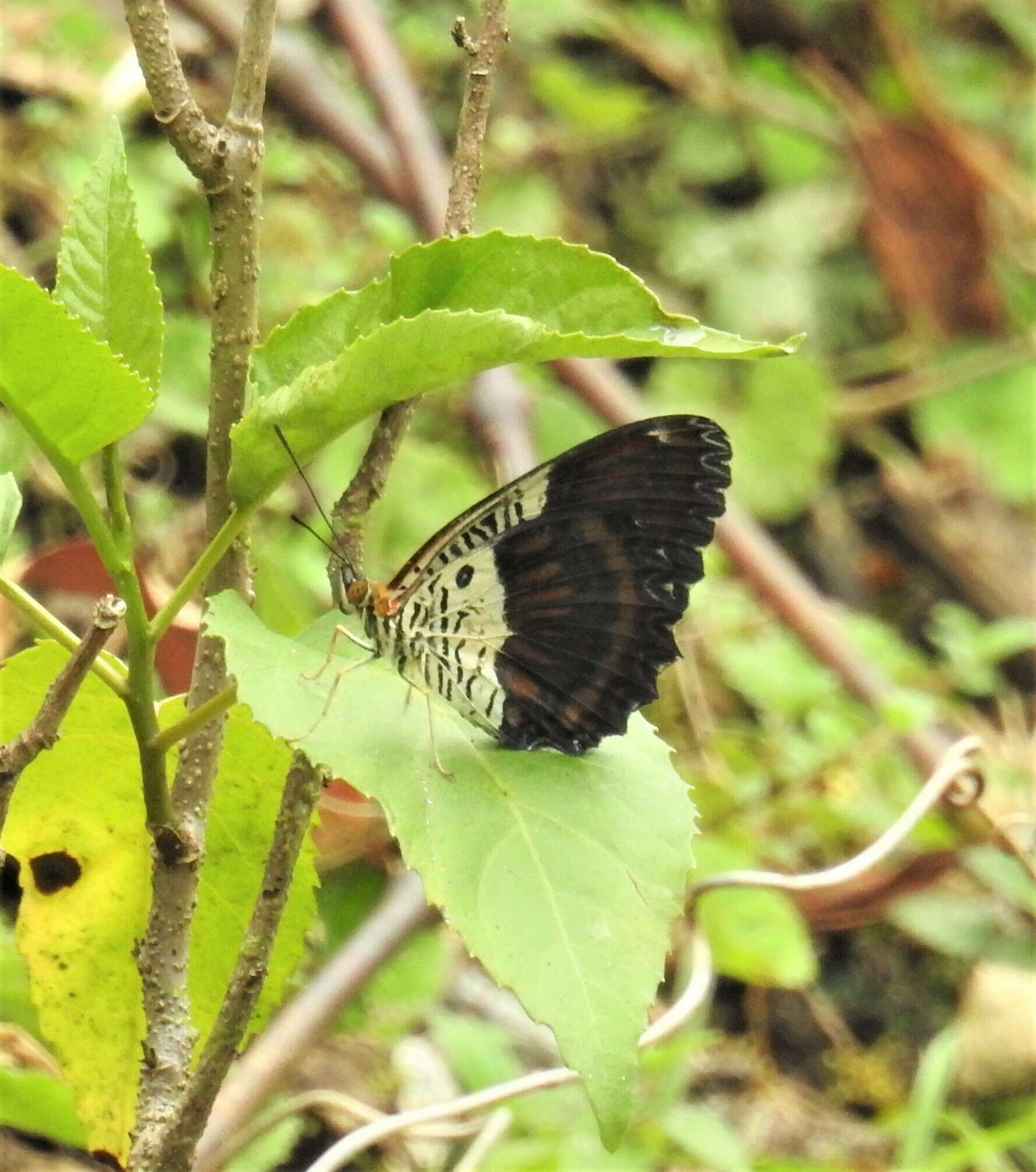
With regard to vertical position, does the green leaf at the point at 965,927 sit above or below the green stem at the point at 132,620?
below

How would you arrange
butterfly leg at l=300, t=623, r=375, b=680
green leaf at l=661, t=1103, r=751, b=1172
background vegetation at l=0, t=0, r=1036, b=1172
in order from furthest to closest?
background vegetation at l=0, t=0, r=1036, b=1172
green leaf at l=661, t=1103, r=751, b=1172
butterfly leg at l=300, t=623, r=375, b=680

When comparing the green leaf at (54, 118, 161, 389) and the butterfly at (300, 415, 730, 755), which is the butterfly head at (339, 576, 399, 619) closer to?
the butterfly at (300, 415, 730, 755)

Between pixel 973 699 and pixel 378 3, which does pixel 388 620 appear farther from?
pixel 378 3

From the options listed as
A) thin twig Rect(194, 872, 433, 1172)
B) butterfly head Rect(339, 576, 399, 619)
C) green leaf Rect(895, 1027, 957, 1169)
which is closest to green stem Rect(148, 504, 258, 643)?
butterfly head Rect(339, 576, 399, 619)

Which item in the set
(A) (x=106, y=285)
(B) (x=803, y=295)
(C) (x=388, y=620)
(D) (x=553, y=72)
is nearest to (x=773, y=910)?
(C) (x=388, y=620)

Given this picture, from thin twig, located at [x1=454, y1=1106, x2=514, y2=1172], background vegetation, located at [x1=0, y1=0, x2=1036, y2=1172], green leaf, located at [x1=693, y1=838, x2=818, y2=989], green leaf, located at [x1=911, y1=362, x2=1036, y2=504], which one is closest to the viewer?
thin twig, located at [x1=454, y1=1106, x2=514, y2=1172]

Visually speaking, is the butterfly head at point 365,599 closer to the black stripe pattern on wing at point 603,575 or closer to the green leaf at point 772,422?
the black stripe pattern on wing at point 603,575

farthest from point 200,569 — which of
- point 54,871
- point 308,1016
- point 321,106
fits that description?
point 321,106

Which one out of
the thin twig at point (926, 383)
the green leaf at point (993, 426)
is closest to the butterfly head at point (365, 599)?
the thin twig at point (926, 383)
